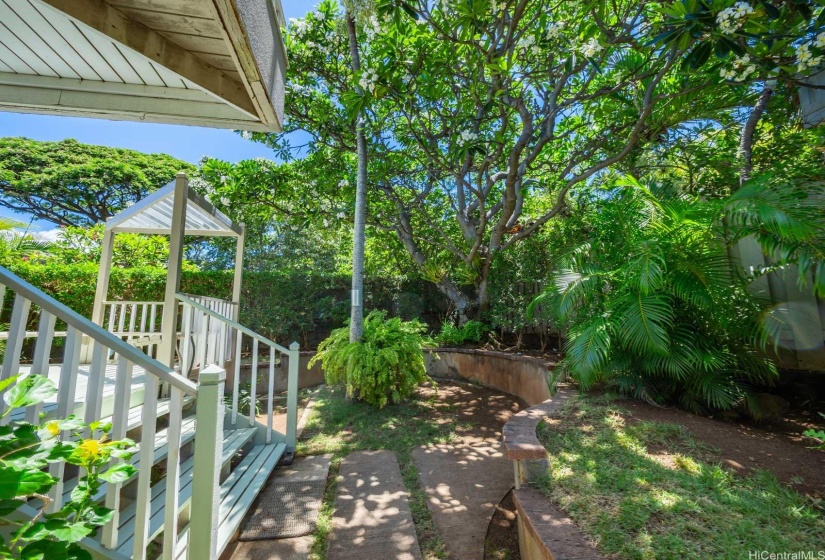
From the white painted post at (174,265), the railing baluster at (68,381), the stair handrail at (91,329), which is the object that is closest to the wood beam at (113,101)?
the white painted post at (174,265)

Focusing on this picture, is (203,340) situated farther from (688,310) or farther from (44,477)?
(688,310)

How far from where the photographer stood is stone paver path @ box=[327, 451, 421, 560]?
1.95 meters

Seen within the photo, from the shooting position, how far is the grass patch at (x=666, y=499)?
1.40 meters

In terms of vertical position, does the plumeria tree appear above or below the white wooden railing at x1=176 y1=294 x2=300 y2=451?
above

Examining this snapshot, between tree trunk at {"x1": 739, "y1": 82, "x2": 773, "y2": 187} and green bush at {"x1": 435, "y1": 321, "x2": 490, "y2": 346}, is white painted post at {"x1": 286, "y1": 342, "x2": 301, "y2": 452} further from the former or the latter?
tree trunk at {"x1": 739, "y1": 82, "x2": 773, "y2": 187}

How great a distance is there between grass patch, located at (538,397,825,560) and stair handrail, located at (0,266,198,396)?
73.0 inches

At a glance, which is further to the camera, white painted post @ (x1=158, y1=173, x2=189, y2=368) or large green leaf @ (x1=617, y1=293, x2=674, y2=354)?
white painted post @ (x1=158, y1=173, x2=189, y2=368)

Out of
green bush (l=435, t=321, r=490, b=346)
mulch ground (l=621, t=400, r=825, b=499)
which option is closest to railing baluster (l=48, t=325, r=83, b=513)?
mulch ground (l=621, t=400, r=825, b=499)

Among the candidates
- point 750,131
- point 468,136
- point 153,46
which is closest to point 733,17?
point 468,136

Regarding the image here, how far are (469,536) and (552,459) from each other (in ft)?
2.21

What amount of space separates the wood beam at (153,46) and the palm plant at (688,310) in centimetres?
310

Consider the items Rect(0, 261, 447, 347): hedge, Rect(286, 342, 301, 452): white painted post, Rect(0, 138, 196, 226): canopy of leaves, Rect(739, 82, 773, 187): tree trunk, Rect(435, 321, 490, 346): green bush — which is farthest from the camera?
Rect(0, 138, 196, 226): canopy of leaves

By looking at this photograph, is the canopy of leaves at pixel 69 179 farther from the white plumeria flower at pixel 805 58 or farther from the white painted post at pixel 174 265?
the white plumeria flower at pixel 805 58

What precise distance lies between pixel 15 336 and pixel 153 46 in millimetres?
1360
